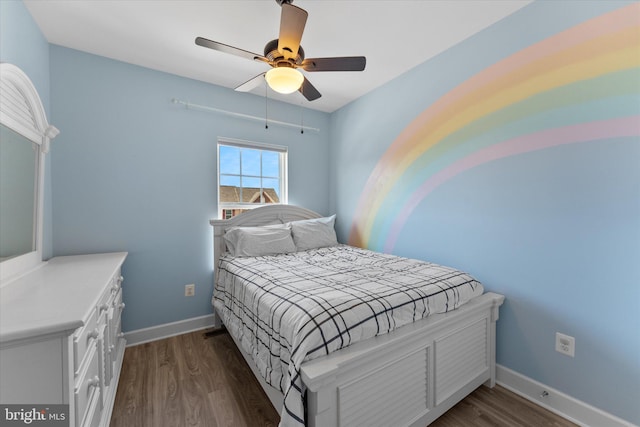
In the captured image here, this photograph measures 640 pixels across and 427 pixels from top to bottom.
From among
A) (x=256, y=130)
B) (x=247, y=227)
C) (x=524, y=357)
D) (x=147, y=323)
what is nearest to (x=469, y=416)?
(x=524, y=357)

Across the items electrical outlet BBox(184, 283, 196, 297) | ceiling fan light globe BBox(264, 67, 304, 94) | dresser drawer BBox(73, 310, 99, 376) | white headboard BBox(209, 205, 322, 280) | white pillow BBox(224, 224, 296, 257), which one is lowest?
electrical outlet BBox(184, 283, 196, 297)

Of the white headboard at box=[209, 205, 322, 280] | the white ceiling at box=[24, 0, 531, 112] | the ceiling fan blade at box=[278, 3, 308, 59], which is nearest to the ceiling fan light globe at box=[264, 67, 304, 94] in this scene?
the ceiling fan blade at box=[278, 3, 308, 59]

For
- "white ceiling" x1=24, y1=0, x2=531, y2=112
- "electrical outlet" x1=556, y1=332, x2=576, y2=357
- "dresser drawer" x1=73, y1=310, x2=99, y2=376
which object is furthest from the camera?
"white ceiling" x1=24, y1=0, x2=531, y2=112

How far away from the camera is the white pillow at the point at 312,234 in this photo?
2951 millimetres

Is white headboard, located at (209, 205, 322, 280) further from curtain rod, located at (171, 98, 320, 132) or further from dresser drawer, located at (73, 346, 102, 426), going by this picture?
dresser drawer, located at (73, 346, 102, 426)

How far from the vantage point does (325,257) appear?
257 cm

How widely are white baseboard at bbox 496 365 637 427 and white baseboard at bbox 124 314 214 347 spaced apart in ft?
8.73

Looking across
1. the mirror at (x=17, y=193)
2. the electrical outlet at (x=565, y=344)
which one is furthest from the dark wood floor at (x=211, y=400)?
the mirror at (x=17, y=193)

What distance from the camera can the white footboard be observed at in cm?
114

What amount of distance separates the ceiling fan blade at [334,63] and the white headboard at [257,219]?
1.73 meters

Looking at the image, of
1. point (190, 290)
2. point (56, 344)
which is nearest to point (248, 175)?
point (190, 290)

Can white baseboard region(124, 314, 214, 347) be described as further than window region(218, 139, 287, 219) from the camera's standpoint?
No

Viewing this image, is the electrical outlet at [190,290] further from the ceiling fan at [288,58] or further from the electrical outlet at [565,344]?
the electrical outlet at [565,344]

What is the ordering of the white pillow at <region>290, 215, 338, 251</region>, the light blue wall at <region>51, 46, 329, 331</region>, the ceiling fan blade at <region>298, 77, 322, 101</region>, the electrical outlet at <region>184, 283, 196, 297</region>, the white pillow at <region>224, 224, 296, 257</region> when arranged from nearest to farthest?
the ceiling fan blade at <region>298, 77, 322, 101</region> → the light blue wall at <region>51, 46, 329, 331</region> → the white pillow at <region>224, 224, 296, 257</region> → the electrical outlet at <region>184, 283, 196, 297</region> → the white pillow at <region>290, 215, 338, 251</region>
